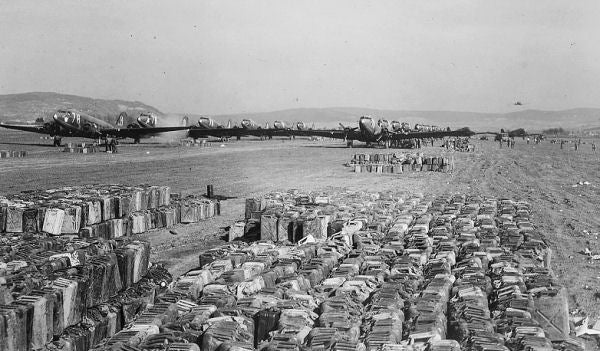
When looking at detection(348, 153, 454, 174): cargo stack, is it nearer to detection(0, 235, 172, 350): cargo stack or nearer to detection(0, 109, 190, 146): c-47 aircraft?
detection(0, 109, 190, 146): c-47 aircraft

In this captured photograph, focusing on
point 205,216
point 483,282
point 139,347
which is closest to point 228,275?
point 139,347

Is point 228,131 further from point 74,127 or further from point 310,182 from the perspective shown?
point 310,182

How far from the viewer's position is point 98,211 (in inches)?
563

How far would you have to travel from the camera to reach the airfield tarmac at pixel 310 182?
14289 millimetres

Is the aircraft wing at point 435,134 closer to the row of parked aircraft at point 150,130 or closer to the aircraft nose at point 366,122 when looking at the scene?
the row of parked aircraft at point 150,130

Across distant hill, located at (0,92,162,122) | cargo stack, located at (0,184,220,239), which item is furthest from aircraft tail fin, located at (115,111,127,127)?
distant hill, located at (0,92,162,122)

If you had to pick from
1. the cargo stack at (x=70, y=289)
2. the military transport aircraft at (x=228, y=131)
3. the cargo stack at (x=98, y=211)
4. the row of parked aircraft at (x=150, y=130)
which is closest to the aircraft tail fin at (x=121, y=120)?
the row of parked aircraft at (x=150, y=130)

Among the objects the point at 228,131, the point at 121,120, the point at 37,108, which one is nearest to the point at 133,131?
the point at 121,120

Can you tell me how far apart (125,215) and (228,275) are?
7.49m

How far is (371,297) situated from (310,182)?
22258mm

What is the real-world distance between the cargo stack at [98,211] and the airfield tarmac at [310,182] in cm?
59

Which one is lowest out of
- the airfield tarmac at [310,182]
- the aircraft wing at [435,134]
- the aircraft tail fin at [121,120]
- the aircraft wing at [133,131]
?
the airfield tarmac at [310,182]

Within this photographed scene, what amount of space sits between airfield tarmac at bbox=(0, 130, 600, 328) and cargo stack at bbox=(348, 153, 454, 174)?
1.08 metres

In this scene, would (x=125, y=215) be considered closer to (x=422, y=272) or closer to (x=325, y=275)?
(x=325, y=275)
